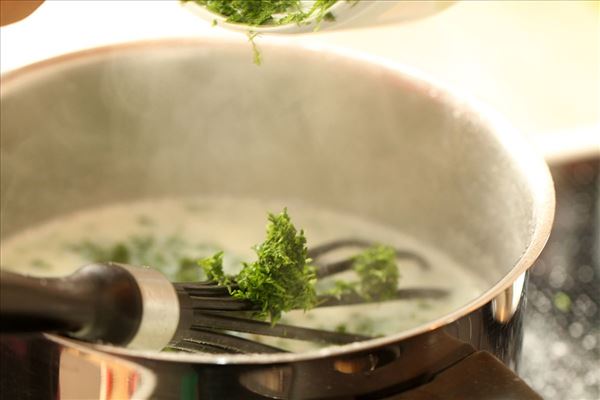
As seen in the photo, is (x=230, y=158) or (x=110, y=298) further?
(x=230, y=158)

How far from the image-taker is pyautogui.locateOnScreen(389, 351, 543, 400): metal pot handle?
20.8 inches

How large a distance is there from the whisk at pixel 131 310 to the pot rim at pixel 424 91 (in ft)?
0.08

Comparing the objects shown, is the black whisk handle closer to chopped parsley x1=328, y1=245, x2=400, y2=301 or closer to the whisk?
the whisk

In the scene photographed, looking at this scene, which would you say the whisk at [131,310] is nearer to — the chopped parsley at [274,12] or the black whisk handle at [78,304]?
the black whisk handle at [78,304]

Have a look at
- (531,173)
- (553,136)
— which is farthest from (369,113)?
(553,136)

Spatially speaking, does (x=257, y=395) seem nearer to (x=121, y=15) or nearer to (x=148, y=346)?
(x=148, y=346)

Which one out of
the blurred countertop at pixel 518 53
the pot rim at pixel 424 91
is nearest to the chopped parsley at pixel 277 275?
the pot rim at pixel 424 91

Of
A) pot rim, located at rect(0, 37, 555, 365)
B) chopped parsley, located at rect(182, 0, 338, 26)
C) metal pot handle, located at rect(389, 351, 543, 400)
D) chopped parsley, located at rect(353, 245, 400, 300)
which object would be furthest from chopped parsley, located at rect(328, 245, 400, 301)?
metal pot handle, located at rect(389, 351, 543, 400)

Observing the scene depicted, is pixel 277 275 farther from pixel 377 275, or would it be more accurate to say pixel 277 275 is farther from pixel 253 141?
pixel 253 141

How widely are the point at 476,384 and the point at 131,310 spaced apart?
0.22m

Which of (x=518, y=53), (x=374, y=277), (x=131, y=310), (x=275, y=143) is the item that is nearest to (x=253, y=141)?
(x=275, y=143)

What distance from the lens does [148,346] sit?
0.58 m

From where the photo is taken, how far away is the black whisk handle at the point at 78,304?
48cm

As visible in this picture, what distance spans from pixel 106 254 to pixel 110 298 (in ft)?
1.91
